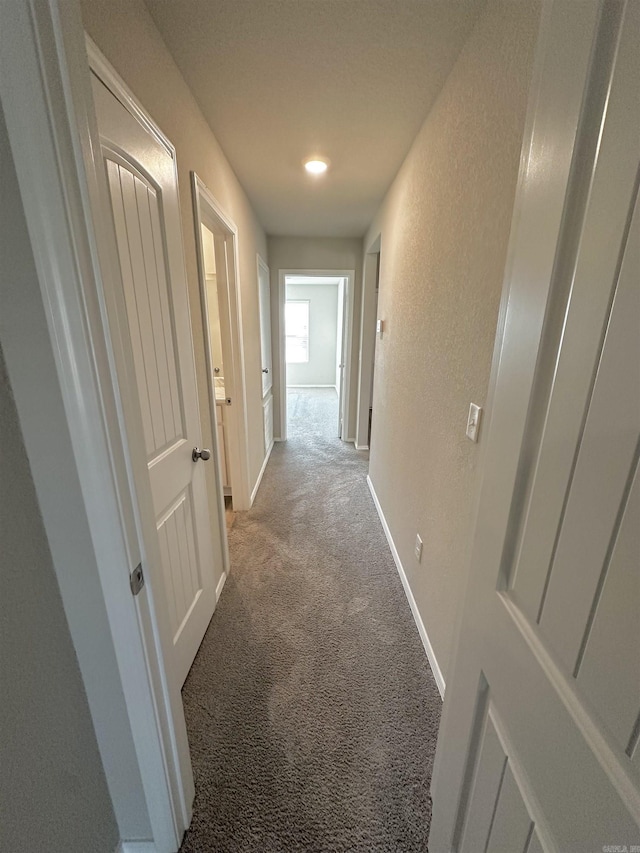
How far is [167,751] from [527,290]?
4.49 ft

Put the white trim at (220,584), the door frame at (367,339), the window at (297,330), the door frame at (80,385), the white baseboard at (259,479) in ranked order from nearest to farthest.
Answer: the door frame at (80,385) < the white trim at (220,584) < the white baseboard at (259,479) < the door frame at (367,339) < the window at (297,330)

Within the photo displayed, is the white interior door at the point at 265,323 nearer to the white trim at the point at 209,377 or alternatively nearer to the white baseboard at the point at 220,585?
the white trim at the point at 209,377

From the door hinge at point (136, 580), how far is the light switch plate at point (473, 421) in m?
1.06

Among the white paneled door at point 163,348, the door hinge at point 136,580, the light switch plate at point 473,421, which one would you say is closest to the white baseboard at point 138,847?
the white paneled door at point 163,348

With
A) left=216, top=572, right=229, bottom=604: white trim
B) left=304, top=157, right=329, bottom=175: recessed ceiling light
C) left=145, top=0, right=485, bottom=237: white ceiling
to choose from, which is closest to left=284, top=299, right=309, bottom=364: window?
left=304, top=157, right=329, bottom=175: recessed ceiling light

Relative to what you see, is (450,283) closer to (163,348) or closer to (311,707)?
(163,348)

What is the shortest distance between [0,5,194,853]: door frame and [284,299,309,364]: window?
6859mm

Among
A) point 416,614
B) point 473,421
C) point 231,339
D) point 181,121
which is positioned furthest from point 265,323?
point 416,614

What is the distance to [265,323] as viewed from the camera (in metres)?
3.56

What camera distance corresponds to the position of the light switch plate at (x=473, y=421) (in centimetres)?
110

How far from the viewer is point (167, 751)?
0.87 meters

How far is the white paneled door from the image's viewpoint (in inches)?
37.2

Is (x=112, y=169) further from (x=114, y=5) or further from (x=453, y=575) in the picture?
(x=453, y=575)

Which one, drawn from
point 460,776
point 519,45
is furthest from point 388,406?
point 460,776
